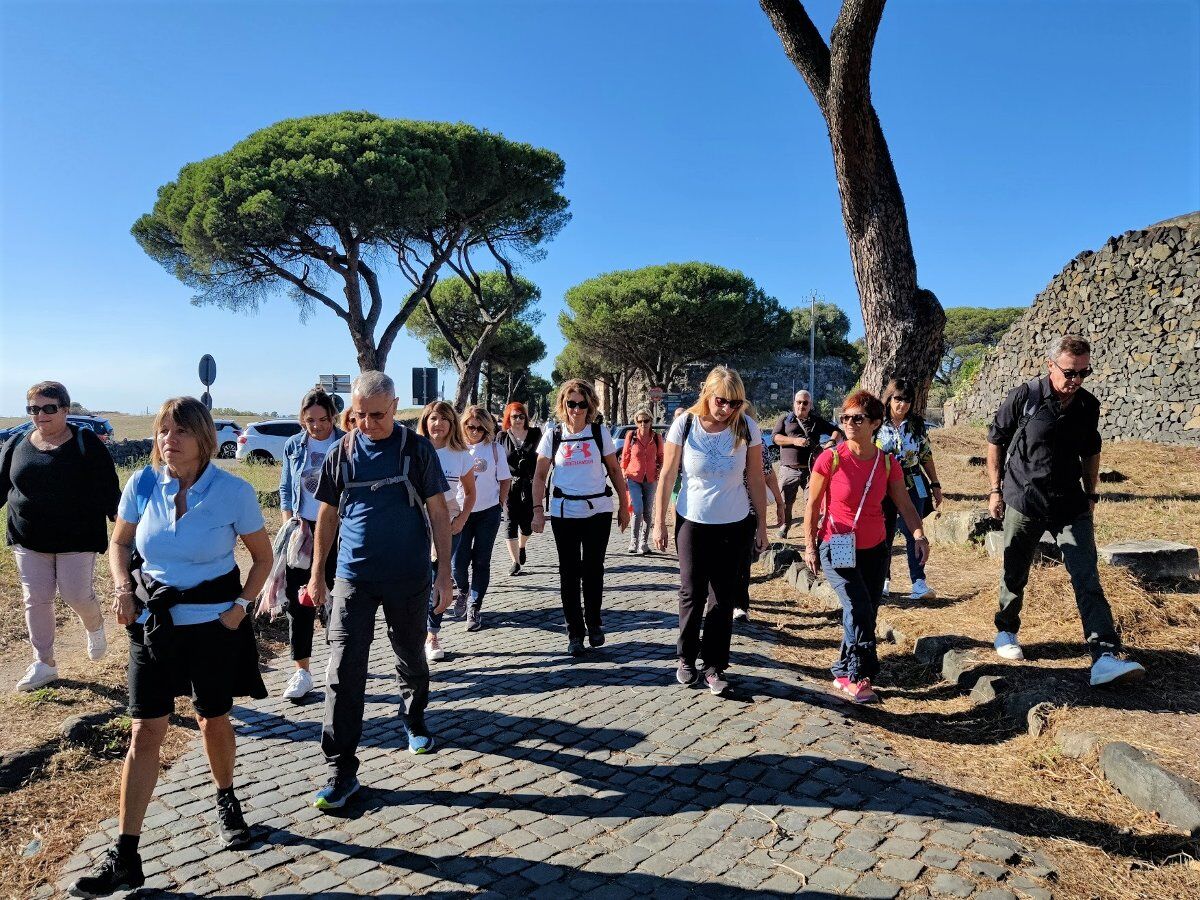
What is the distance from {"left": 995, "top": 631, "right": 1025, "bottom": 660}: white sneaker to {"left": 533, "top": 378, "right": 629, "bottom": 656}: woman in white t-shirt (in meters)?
2.46

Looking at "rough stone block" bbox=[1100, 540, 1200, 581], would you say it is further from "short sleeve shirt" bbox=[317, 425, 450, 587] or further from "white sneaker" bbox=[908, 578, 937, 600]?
"short sleeve shirt" bbox=[317, 425, 450, 587]

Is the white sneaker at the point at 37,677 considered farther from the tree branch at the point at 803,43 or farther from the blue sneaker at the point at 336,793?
the tree branch at the point at 803,43

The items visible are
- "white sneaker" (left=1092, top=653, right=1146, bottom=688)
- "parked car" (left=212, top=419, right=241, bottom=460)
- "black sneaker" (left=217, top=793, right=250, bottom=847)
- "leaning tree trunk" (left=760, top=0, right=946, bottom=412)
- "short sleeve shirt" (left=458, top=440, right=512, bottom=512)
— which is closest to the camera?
"black sneaker" (left=217, top=793, right=250, bottom=847)

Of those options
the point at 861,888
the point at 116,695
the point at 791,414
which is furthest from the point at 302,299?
the point at 861,888

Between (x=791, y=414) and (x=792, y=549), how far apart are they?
60.8 inches

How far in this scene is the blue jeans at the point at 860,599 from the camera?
443 centimetres

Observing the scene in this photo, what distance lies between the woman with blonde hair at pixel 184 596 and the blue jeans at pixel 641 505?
635cm

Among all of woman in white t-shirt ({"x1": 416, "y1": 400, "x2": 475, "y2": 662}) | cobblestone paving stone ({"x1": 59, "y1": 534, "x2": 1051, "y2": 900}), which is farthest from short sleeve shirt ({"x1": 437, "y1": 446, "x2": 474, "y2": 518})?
cobblestone paving stone ({"x1": 59, "y1": 534, "x2": 1051, "y2": 900})

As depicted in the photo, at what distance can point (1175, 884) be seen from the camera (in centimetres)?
266

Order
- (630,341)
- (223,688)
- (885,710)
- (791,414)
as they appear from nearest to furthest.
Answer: (223,688)
(885,710)
(791,414)
(630,341)

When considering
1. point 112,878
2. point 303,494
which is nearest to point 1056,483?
point 303,494

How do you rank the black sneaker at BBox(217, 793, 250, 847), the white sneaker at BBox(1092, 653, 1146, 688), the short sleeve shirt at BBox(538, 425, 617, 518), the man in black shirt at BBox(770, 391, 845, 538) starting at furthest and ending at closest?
the man in black shirt at BBox(770, 391, 845, 538) → the short sleeve shirt at BBox(538, 425, 617, 518) → the white sneaker at BBox(1092, 653, 1146, 688) → the black sneaker at BBox(217, 793, 250, 847)

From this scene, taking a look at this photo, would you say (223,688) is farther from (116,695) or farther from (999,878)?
(999,878)

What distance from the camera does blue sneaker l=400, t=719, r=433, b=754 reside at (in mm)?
3828
